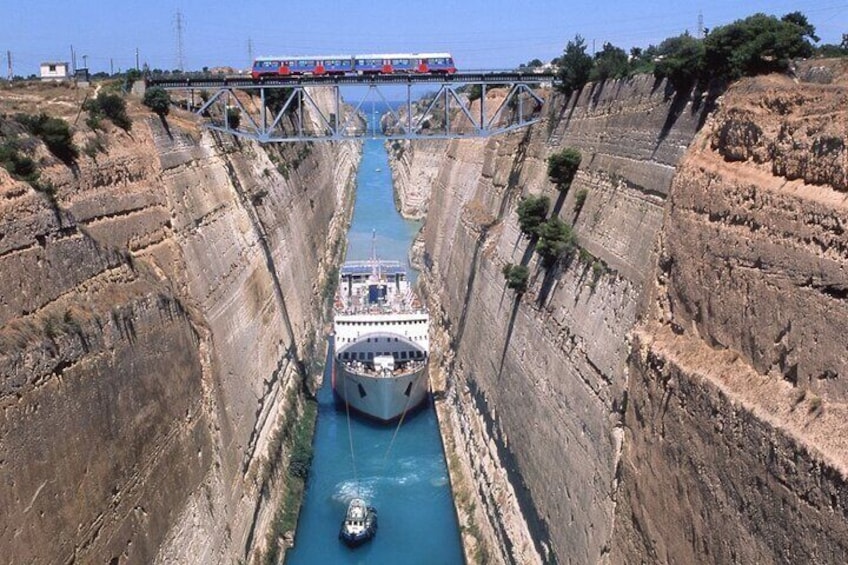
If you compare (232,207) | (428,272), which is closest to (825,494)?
(232,207)

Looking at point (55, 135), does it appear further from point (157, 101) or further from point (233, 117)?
point (233, 117)

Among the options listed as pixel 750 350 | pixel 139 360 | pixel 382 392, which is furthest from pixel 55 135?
pixel 382 392

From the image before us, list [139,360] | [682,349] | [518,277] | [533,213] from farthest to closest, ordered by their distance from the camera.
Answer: [533,213] → [518,277] → [139,360] → [682,349]

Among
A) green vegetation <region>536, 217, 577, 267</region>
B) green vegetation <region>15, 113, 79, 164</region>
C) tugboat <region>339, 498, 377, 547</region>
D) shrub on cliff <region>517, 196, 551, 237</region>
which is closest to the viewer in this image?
green vegetation <region>15, 113, 79, 164</region>

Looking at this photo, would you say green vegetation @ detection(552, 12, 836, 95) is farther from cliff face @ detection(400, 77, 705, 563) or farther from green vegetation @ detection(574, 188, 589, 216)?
green vegetation @ detection(574, 188, 589, 216)

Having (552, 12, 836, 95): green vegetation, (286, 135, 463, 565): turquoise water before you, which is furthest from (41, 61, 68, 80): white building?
(552, 12, 836, 95): green vegetation

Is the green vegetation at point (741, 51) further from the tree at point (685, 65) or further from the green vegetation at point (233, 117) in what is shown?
the green vegetation at point (233, 117)
